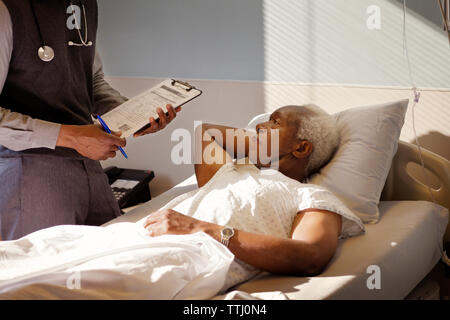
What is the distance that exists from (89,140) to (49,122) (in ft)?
0.48

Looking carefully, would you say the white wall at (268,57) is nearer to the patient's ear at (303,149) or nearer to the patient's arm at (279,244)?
the patient's ear at (303,149)

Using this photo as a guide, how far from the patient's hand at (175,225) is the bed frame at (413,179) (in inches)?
36.4

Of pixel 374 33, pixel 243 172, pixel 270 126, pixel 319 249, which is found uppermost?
pixel 374 33

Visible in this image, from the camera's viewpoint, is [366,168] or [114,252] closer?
[114,252]

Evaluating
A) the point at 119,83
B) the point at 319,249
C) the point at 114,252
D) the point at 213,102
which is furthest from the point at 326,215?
the point at 119,83

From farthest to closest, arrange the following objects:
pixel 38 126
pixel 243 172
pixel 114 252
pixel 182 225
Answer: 1. pixel 243 172
2. pixel 38 126
3. pixel 182 225
4. pixel 114 252

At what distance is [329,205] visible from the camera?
1.67 m

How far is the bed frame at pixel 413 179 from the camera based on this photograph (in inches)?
80.3

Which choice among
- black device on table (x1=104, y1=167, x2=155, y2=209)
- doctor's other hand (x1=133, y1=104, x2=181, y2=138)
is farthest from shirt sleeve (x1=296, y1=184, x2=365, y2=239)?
black device on table (x1=104, y1=167, x2=155, y2=209)

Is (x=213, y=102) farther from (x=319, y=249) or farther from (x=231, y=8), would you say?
(x=319, y=249)

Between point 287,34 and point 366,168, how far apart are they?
35.8 inches

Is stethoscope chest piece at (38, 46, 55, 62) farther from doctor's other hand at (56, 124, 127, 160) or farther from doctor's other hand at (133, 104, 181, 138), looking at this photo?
doctor's other hand at (133, 104, 181, 138)

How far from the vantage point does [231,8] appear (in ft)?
9.11

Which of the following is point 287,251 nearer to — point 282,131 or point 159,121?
point 282,131
